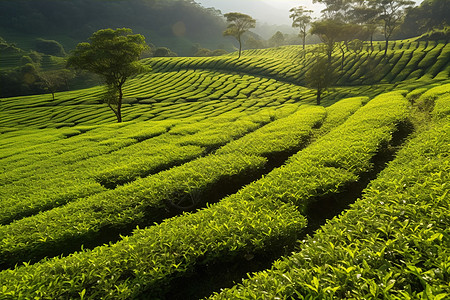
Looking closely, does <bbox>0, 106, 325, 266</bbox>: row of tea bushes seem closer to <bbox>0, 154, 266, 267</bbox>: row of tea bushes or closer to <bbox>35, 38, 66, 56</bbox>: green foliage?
<bbox>0, 154, 266, 267</bbox>: row of tea bushes

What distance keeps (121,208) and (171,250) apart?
2982 mm

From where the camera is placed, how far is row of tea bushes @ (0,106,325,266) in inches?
224

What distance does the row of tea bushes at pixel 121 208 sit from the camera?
18.7ft

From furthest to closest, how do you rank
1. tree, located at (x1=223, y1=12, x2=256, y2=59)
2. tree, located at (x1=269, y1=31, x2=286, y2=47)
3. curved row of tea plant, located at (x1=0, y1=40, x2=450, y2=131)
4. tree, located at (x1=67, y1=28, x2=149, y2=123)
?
1. tree, located at (x1=269, y1=31, x2=286, y2=47)
2. tree, located at (x1=223, y1=12, x2=256, y2=59)
3. curved row of tea plant, located at (x1=0, y1=40, x2=450, y2=131)
4. tree, located at (x1=67, y1=28, x2=149, y2=123)

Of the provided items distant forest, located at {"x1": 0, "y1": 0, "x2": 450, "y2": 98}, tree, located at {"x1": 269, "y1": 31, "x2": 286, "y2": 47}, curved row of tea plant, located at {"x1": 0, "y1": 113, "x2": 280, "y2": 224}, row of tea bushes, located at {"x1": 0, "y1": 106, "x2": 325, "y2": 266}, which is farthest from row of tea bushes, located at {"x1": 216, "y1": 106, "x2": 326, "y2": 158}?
tree, located at {"x1": 269, "y1": 31, "x2": 286, "y2": 47}

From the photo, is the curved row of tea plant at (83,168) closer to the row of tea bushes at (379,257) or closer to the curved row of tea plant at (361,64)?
the row of tea bushes at (379,257)

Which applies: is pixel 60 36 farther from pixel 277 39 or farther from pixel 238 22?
pixel 277 39

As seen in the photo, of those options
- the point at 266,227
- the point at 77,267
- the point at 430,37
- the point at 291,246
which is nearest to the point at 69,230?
the point at 77,267

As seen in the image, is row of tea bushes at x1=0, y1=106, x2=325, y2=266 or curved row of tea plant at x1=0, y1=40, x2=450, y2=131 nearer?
row of tea bushes at x1=0, y1=106, x2=325, y2=266

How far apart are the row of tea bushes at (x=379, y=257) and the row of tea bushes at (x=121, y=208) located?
394 centimetres

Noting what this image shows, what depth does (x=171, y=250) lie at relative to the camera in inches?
179

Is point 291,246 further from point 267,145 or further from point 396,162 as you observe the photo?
point 267,145

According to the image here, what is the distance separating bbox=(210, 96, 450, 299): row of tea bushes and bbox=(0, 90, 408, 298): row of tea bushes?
83 centimetres

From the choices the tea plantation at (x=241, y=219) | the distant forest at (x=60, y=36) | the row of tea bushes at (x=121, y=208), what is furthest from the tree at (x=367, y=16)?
the row of tea bushes at (x=121, y=208)
